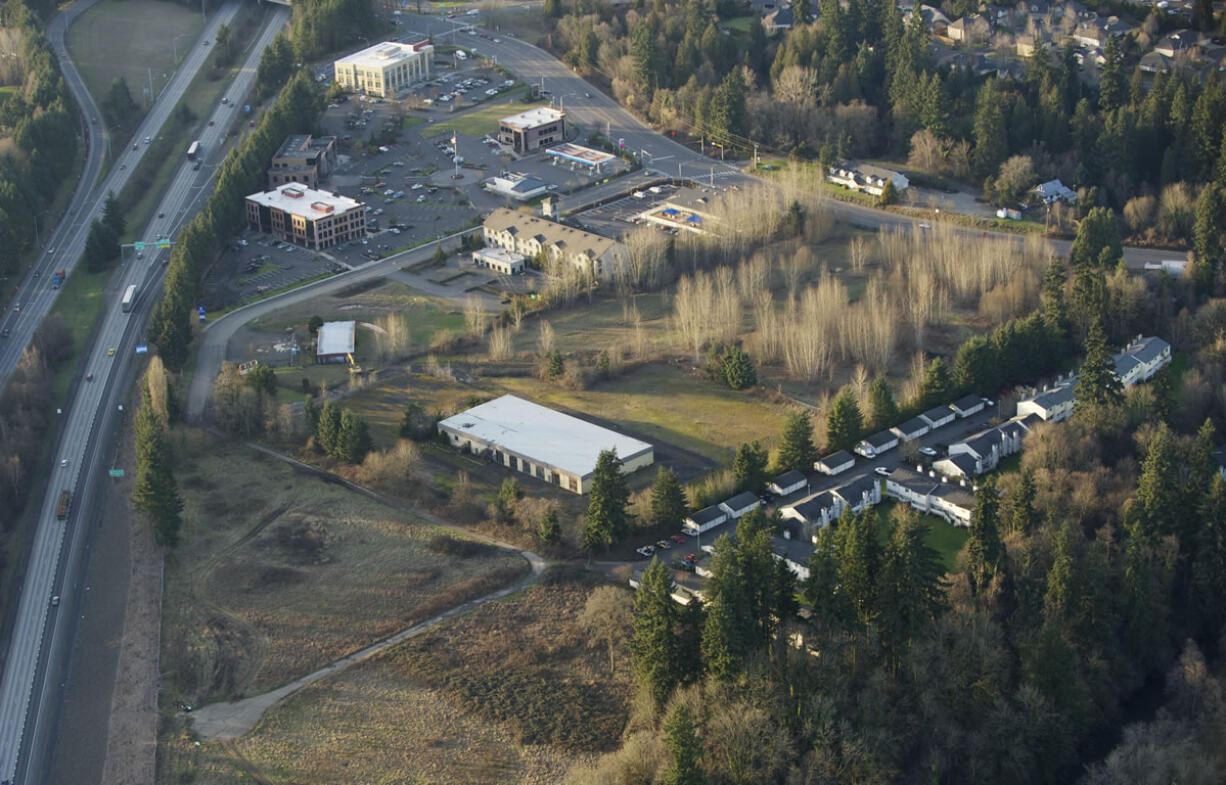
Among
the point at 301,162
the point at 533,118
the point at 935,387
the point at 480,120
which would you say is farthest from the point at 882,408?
the point at 480,120

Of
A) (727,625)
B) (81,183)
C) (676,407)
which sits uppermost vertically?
(727,625)

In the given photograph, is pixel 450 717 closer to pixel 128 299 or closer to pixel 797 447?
pixel 797 447

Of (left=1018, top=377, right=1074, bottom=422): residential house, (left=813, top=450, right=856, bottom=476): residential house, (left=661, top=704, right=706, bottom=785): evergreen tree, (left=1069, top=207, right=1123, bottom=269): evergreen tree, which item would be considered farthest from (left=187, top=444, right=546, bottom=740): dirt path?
(left=1069, top=207, right=1123, bottom=269): evergreen tree

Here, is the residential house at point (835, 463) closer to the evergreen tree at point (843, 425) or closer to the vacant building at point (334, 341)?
the evergreen tree at point (843, 425)

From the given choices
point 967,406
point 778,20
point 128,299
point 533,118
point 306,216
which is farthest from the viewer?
point 778,20

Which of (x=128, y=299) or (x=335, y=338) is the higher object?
(x=335, y=338)

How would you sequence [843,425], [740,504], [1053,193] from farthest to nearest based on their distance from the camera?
1. [1053,193]
2. [843,425]
3. [740,504]
